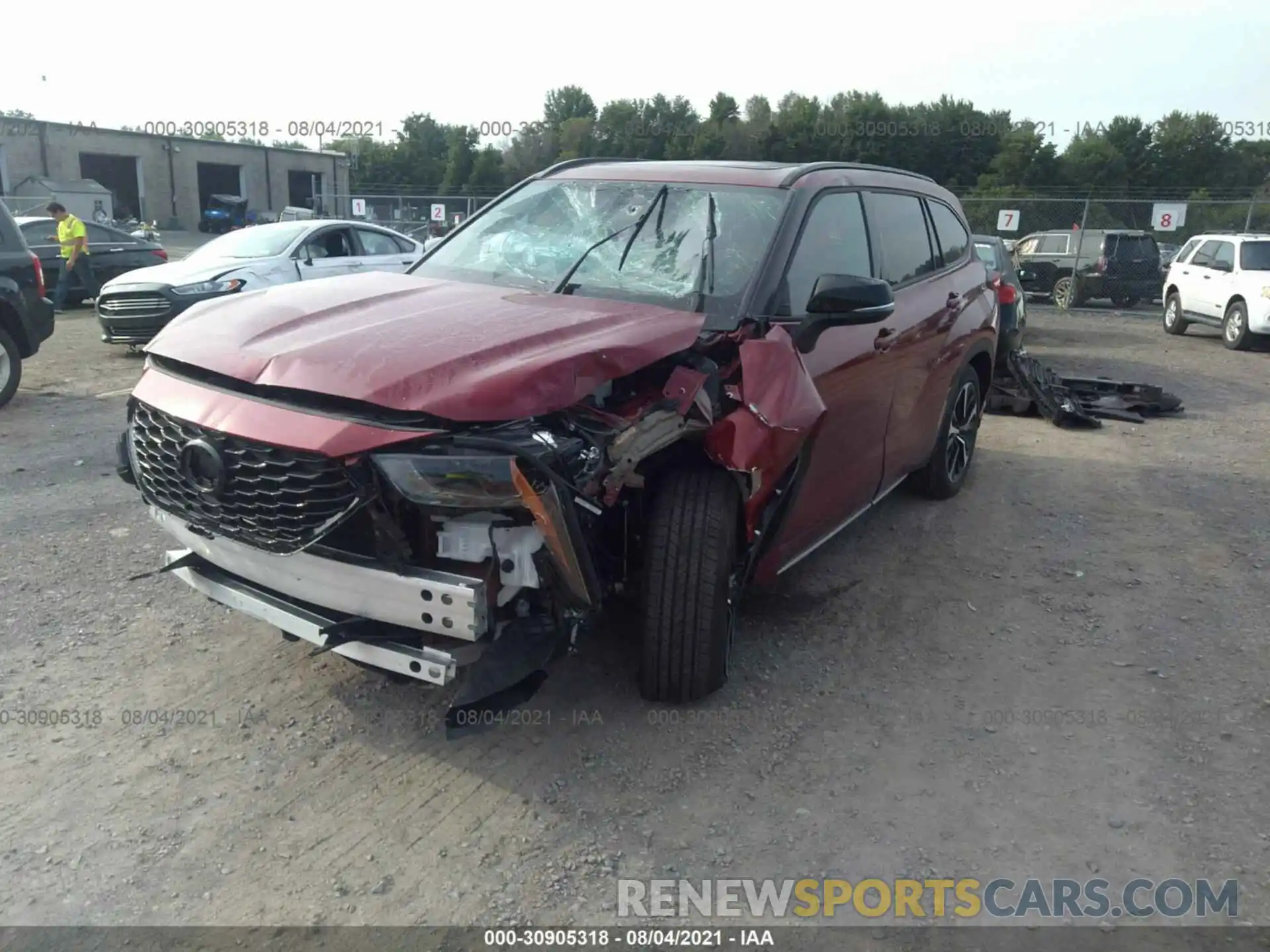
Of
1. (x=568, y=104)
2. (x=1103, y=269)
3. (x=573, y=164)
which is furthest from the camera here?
(x=568, y=104)

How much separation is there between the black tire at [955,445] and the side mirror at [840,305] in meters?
2.23

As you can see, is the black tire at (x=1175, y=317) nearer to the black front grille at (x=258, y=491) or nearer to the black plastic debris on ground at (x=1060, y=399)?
the black plastic debris on ground at (x=1060, y=399)

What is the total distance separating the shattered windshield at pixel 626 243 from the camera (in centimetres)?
392

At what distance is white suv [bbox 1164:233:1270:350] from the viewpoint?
50.6 ft

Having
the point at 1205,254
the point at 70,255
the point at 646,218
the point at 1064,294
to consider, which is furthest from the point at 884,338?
the point at 1064,294

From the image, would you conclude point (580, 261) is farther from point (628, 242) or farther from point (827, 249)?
point (827, 249)

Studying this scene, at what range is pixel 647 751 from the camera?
3.41 metres

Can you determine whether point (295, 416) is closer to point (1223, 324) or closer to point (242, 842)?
point (242, 842)

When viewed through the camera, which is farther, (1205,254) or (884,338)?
(1205,254)

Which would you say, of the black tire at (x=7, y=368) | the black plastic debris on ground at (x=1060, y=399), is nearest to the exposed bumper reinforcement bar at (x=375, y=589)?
the black tire at (x=7, y=368)

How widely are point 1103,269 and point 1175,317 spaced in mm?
4598

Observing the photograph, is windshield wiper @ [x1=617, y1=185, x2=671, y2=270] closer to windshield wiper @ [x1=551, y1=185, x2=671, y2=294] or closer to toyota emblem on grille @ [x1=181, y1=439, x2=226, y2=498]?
windshield wiper @ [x1=551, y1=185, x2=671, y2=294]

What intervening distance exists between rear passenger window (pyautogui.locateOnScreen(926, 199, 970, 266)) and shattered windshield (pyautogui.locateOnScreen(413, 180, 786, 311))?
6.46 feet
